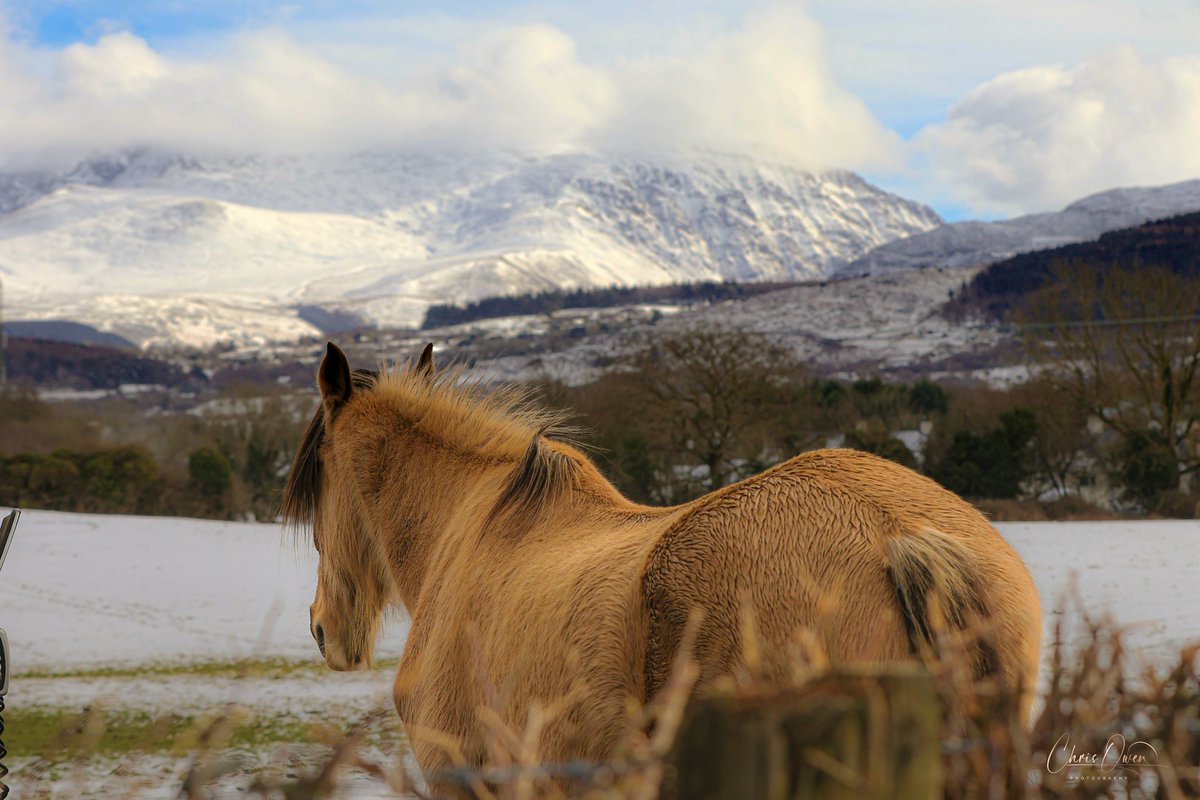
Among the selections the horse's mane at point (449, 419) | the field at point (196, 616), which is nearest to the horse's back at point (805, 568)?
the horse's mane at point (449, 419)

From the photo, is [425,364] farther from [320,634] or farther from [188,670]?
[188,670]

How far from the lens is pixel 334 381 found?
13.3 ft

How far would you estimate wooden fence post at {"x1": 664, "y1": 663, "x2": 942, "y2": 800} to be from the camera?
1.06m

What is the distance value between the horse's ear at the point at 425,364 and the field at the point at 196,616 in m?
4.01

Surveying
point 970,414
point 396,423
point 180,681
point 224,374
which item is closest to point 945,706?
point 396,423

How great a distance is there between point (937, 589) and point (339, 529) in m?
2.72

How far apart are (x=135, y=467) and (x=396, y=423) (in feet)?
91.2

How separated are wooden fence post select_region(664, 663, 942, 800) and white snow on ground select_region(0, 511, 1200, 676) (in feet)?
43.8

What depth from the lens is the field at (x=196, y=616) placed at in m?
10.7

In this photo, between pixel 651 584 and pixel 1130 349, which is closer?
pixel 651 584
